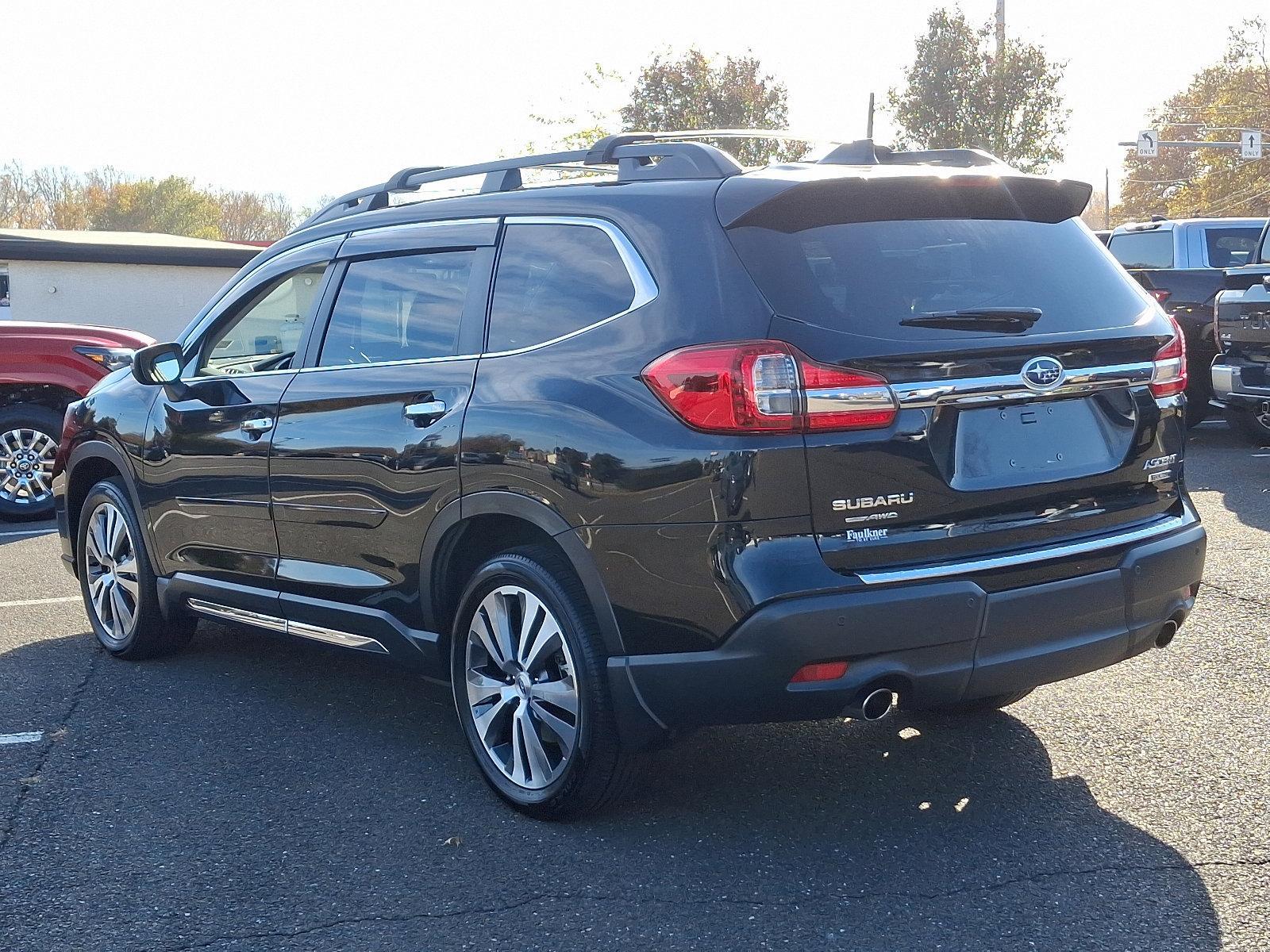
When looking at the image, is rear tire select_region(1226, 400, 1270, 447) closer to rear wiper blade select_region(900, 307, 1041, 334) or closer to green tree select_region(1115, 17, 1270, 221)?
rear wiper blade select_region(900, 307, 1041, 334)

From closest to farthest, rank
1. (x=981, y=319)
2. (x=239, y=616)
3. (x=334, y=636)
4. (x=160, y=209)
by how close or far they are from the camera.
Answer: (x=981, y=319) < (x=334, y=636) < (x=239, y=616) < (x=160, y=209)

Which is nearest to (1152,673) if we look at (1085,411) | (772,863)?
(1085,411)

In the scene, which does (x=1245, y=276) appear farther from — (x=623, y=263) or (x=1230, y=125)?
(x=1230, y=125)

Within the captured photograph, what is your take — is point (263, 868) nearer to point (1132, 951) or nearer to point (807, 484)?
point (807, 484)

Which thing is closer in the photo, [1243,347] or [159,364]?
[159,364]

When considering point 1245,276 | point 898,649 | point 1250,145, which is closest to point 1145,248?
point 1245,276

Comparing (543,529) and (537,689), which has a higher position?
Answer: (543,529)

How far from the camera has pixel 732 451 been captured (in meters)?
3.37

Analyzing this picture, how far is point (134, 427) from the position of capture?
5.69 meters

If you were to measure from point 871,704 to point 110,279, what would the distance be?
26.2 meters

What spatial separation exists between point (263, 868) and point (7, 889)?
24.7 inches

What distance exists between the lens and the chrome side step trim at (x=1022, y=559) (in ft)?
11.2

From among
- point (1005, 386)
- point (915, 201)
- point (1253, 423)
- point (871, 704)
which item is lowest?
point (1253, 423)

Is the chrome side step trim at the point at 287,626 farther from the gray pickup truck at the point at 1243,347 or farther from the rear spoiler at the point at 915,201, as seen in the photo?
the gray pickup truck at the point at 1243,347
